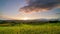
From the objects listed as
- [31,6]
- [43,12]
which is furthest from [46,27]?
[31,6]

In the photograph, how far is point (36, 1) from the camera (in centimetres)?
237

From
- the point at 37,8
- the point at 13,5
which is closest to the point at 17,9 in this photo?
the point at 13,5

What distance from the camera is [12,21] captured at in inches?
92.7

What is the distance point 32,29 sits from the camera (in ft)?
7.69

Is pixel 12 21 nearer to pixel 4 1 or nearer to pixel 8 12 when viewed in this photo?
pixel 8 12

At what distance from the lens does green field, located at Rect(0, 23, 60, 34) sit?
2.33 metres

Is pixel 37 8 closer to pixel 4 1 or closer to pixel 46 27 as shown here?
pixel 46 27

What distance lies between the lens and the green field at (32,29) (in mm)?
2326

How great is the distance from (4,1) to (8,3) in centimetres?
6

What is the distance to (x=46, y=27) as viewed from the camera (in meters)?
2.36

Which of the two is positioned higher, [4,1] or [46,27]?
[4,1]

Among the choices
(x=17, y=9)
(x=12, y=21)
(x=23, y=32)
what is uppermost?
(x=17, y=9)

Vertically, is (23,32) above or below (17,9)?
below

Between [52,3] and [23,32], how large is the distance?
604 millimetres
